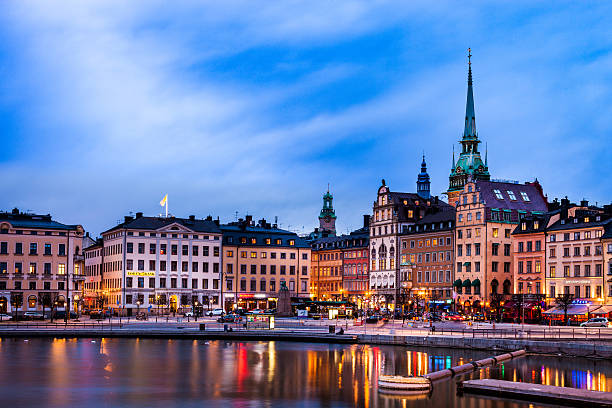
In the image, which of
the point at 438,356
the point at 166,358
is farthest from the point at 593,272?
the point at 166,358

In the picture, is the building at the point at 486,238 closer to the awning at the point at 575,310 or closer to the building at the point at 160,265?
the awning at the point at 575,310

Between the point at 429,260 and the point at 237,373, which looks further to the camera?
the point at 429,260

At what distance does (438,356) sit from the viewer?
219 feet

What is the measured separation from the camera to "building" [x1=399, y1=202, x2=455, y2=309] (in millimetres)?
129125

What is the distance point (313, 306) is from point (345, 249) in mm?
23525

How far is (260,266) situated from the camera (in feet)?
488

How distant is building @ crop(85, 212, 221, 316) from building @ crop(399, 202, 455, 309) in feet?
101

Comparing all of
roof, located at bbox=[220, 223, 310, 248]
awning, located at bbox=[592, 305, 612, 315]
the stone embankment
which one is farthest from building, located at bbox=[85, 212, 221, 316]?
awning, located at bbox=[592, 305, 612, 315]

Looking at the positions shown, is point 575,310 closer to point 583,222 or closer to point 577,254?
point 577,254

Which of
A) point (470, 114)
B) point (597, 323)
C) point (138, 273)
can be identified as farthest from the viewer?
point (470, 114)

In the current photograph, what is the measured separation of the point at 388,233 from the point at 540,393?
99.4m

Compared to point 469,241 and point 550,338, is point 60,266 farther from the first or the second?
point 550,338

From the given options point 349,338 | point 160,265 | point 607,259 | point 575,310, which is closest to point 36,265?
point 160,265

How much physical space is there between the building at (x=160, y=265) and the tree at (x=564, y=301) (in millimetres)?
57751
